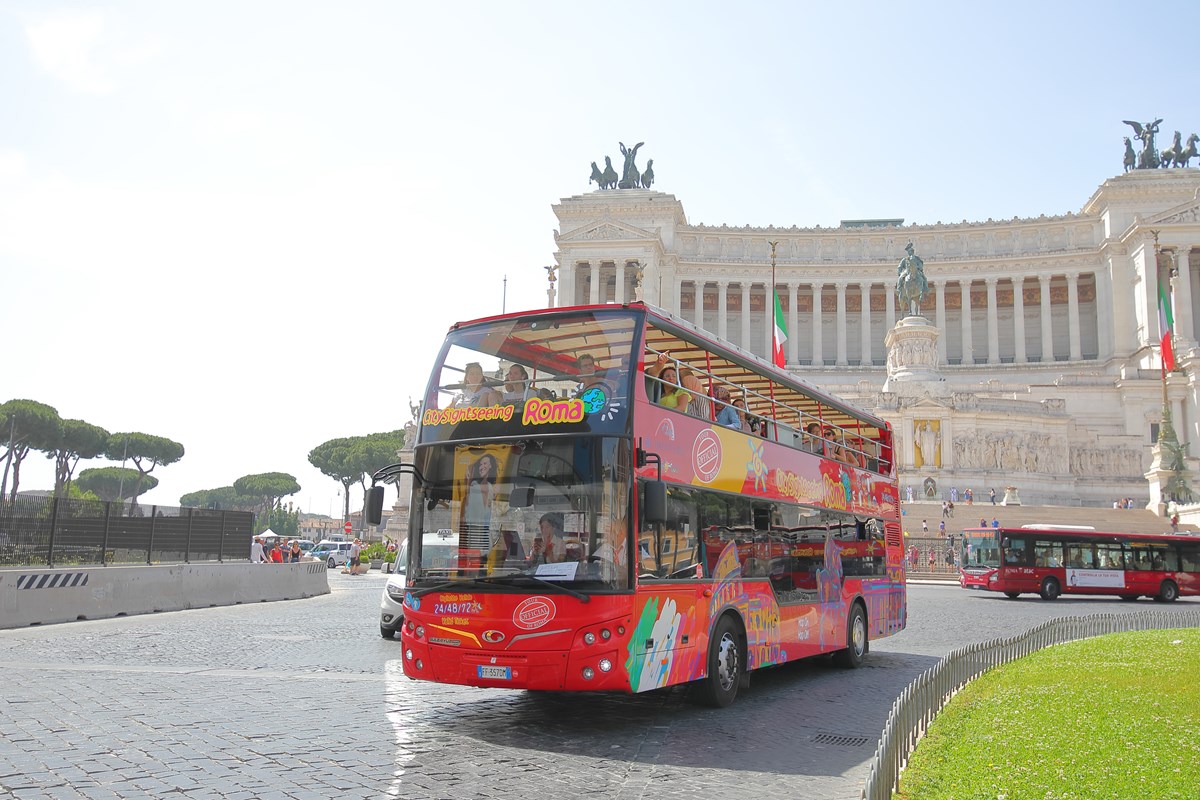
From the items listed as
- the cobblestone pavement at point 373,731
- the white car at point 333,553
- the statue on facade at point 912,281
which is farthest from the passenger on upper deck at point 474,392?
the statue on facade at point 912,281

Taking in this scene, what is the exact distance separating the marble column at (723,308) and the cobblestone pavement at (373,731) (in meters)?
76.1

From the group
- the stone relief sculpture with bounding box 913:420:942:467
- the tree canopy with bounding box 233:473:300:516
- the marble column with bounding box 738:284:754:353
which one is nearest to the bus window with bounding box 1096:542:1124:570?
the stone relief sculpture with bounding box 913:420:942:467

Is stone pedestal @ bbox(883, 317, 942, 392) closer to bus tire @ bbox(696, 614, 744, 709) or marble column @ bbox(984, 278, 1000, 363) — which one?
marble column @ bbox(984, 278, 1000, 363)

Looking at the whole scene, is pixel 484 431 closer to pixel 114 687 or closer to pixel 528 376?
pixel 528 376

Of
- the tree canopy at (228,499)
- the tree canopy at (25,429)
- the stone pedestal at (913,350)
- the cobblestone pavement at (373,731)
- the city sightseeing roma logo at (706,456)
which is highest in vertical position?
the stone pedestal at (913,350)

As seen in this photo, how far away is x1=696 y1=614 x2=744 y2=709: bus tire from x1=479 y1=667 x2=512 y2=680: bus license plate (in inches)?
97.1

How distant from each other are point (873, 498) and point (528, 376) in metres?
7.83

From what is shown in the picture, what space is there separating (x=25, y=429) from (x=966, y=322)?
77704 mm

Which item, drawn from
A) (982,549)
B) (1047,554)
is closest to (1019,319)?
(982,549)

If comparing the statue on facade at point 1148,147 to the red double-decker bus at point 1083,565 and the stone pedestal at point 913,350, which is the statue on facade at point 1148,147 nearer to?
the stone pedestal at point 913,350

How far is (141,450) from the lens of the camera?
8656 cm

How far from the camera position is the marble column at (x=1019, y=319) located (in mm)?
84250

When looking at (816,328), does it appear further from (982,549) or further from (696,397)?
(696,397)

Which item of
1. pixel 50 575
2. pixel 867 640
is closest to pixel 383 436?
pixel 50 575
